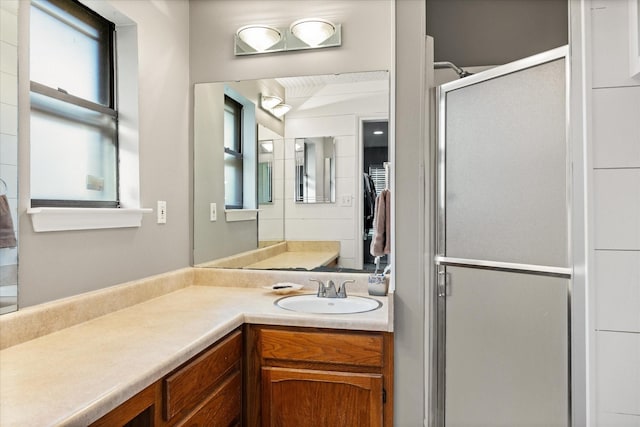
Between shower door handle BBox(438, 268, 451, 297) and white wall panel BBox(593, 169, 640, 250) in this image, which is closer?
white wall panel BBox(593, 169, 640, 250)

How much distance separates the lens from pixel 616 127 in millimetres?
843

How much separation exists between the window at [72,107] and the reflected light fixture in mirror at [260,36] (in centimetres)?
63

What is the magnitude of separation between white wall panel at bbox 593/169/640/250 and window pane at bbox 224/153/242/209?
5.61 feet

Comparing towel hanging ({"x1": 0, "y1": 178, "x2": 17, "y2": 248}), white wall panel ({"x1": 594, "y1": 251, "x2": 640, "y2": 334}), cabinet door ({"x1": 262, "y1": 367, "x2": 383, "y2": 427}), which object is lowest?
cabinet door ({"x1": 262, "y1": 367, "x2": 383, "y2": 427})

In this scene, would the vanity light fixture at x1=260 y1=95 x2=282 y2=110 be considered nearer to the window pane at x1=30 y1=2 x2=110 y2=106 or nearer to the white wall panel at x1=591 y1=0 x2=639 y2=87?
the window pane at x1=30 y1=2 x2=110 y2=106

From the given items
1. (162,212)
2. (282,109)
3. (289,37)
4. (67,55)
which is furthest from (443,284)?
(67,55)

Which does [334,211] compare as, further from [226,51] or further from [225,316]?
[226,51]

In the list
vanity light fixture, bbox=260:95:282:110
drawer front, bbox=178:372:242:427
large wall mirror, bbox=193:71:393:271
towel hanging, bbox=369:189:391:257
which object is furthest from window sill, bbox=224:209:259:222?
drawer front, bbox=178:372:242:427

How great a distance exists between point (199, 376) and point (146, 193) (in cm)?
91

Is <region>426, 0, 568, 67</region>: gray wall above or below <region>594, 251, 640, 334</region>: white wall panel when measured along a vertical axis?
above

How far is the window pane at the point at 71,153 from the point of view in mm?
1410

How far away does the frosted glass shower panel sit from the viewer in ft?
4.80

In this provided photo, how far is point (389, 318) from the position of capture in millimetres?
1527

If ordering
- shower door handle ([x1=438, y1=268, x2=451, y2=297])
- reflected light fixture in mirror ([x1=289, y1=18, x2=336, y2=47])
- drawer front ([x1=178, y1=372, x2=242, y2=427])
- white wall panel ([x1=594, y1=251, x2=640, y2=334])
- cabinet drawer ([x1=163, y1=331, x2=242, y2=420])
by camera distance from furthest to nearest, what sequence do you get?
reflected light fixture in mirror ([x1=289, y1=18, x2=336, y2=47])
shower door handle ([x1=438, y1=268, x2=451, y2=297])
drawer front ([x1=178, y1=372, x2=242, y2=427])
cabinet drawer ([x1=163, y1=331, x2=242, y2=420])
white wall panel ([x1=594, y1=251, x2=640, y2=334])
